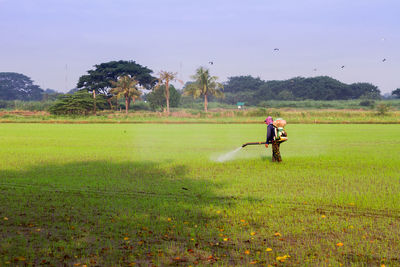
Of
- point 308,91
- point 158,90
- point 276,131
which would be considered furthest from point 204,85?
point 276,131

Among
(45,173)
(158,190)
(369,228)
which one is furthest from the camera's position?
(45,173)

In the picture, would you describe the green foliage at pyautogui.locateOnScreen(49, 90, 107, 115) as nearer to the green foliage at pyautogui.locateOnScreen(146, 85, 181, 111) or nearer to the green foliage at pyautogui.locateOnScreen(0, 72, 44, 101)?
the green foliage at pyautogui.locateOnScreen(146, 85, 181, 111)

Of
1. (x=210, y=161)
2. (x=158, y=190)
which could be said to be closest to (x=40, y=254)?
(x=158, y=190)

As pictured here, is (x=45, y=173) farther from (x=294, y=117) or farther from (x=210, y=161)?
(x=294, y=117)

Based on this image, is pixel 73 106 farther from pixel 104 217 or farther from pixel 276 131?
pixel 104 217

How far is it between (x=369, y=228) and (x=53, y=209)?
19.6 ft

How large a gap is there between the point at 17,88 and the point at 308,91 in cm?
9848

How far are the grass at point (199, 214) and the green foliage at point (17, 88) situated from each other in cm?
14747

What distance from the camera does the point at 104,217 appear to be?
8.22 metres

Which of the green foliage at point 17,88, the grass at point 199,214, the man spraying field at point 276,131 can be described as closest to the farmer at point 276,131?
the man spraying field at point 276,131

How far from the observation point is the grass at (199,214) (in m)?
6.20

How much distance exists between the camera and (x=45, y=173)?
46.0 ft

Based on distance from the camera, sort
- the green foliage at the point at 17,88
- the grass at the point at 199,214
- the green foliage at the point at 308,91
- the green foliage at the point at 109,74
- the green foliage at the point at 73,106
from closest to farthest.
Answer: the grass at the point at 199,214 → the green foliage at the point at 73,106 → the green foliage at the point at 109,74 → the green foliage at the point at 308,91 → the green foliage at the point at 17,88

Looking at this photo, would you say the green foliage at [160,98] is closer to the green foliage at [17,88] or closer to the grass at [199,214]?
the green foliage at [17,88]
